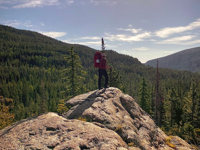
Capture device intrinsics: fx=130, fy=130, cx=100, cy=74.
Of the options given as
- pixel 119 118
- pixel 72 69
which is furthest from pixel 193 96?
pixel 119 118

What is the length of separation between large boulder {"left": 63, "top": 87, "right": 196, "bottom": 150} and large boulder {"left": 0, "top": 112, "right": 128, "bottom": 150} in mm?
1049

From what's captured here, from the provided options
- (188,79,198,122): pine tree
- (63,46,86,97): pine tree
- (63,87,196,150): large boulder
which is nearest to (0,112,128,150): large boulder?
(63,87,196,150): large boulder

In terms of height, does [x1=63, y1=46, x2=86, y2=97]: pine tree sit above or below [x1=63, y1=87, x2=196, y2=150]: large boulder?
above

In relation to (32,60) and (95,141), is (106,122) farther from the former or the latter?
(32,60)

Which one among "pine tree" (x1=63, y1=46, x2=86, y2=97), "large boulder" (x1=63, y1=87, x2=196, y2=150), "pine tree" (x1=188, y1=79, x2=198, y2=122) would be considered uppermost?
"pine tree" (x1=63, y1=46, x2=86, y2=97)

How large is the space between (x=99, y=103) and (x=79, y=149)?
13.1 feet

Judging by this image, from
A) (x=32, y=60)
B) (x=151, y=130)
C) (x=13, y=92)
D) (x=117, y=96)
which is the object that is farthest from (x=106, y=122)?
(x=32, y=60)

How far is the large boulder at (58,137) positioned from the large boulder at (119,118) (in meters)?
1.05

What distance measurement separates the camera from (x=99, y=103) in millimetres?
8414

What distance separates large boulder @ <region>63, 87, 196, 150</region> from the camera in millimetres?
6641

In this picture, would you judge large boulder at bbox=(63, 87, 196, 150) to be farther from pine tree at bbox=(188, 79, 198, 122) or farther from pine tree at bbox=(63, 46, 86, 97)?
pine tree at bbox=(188, 79, 198, 122)

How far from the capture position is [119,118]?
757 cm

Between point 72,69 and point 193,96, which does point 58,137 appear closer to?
point 72,69

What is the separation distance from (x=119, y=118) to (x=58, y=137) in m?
3.71
